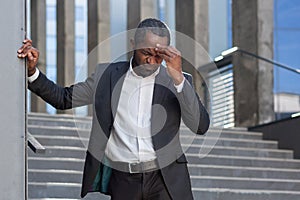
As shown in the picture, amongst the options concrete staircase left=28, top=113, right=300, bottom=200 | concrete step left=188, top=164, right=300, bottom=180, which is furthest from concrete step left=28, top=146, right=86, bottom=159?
concrete step left=188, top=164, right=300, bottom=180

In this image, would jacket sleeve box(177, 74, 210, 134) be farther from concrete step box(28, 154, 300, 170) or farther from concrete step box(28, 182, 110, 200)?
concrete step box(28, 154, 300, 170)

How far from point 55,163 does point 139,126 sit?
14.1 feet

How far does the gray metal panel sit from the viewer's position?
3.25 metres

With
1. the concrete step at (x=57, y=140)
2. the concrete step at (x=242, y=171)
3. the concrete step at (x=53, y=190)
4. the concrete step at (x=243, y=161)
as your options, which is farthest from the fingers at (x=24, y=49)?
the concrete step at (x=243, y=161)

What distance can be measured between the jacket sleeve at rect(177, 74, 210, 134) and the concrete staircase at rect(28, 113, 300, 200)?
266 centimetres

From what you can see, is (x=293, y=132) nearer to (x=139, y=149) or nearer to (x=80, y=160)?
(x=80, y=160)

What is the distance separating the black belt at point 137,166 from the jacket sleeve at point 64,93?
0.35 m

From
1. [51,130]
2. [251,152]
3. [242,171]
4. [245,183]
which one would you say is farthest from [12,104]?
[251,152]

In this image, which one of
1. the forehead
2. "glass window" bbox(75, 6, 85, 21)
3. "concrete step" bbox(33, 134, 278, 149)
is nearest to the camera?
the forehead

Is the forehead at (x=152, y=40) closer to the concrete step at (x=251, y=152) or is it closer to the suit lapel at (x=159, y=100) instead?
the suit lapel at (x=159, y=100)

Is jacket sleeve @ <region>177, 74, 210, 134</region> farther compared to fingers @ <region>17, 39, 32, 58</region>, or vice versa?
jacket sleeve @ <region>177, 74, 210, 134</region>

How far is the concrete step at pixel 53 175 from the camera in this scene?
7250 millimetres

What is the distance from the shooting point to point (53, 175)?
24.2 ft

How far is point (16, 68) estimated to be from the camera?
3.35 metres
